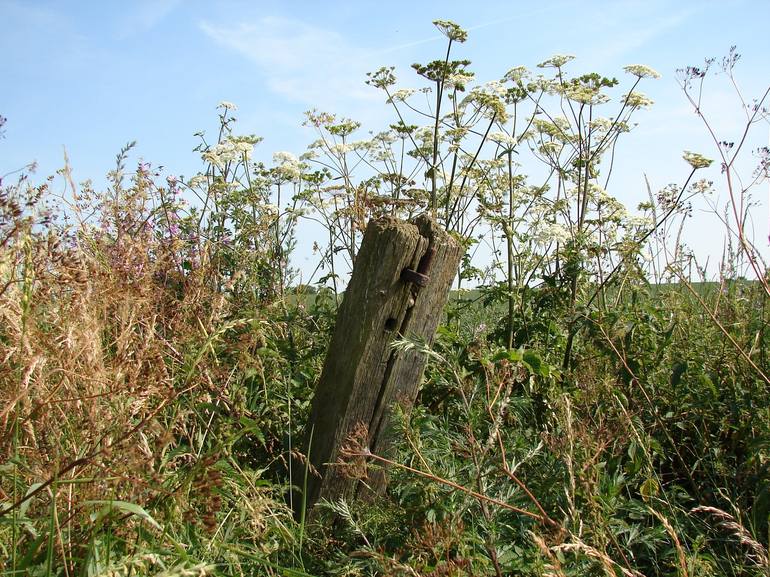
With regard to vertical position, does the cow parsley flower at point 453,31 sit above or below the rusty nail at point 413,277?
above

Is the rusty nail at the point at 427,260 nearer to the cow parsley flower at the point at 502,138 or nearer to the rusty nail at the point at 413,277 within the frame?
the rusty nail at the point at 413,277

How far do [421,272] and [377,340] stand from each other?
1.23 feet

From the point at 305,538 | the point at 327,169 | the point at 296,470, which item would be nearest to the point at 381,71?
the point at 327,169

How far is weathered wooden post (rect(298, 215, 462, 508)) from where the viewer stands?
11.2 feet

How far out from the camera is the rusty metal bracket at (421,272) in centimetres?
343

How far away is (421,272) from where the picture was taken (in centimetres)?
350

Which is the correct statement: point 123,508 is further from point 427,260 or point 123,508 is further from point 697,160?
point 697,160

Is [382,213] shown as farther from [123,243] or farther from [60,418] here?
[60,418]

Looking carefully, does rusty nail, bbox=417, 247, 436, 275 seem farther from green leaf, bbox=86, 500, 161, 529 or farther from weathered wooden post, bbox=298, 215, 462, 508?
green leaf, bbox=86, 500, 161, 529

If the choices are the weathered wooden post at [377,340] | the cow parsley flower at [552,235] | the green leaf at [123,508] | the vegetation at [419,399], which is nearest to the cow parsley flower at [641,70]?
the vegetation at [419,399]

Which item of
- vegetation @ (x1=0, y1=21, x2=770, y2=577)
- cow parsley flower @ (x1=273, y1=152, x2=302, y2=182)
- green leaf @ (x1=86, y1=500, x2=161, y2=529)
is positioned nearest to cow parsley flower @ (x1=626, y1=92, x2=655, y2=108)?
vegetation @ (x1=0, y1=21, x2=770, y2=577)

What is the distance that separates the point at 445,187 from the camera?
5.62 metres

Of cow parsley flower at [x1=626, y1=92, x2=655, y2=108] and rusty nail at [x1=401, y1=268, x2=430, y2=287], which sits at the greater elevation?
cow parsley flower at [x1=626, y1=92, x2=655, y2=108]

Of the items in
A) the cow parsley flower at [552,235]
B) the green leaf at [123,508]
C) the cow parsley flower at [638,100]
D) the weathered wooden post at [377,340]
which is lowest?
the green leaf at [123,508]
